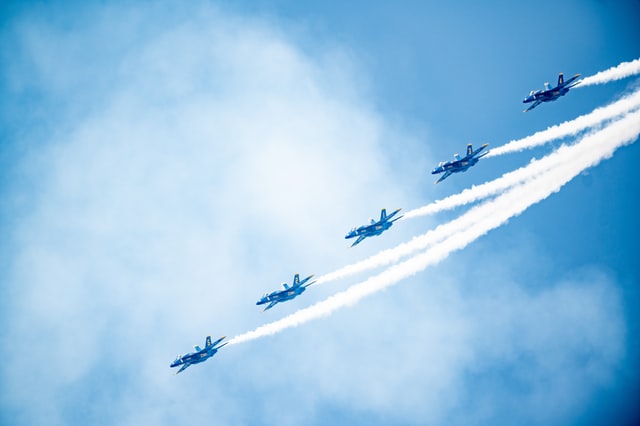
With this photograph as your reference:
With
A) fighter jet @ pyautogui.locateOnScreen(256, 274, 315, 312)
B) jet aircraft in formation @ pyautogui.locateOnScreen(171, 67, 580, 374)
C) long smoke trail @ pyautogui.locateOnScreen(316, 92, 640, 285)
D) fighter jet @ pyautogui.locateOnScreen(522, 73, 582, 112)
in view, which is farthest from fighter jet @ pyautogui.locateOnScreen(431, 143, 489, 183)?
fighter jet @ pyautogui.locateOnScreen(256, 274, 315, 312)

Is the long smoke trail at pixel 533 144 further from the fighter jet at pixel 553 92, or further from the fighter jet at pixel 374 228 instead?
the fighter jet at pixel 553 92

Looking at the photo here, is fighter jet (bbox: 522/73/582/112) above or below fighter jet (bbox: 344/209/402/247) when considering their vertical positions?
above

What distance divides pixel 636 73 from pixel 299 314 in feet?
182

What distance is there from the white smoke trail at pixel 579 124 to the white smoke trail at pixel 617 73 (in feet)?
11.2

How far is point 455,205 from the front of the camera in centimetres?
7488

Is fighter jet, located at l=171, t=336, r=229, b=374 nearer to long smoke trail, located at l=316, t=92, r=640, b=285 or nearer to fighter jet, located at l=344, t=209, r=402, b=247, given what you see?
long smoke trail, located at l=316, t=92, r=640, b=285

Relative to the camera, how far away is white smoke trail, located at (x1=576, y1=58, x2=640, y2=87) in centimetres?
7319

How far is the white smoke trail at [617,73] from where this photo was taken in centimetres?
7319

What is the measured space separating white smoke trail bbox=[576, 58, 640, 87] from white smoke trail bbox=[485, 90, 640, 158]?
3419mm

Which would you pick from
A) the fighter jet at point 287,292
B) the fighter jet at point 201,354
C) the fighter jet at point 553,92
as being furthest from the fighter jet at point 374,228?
the fighter jet at point 201,354

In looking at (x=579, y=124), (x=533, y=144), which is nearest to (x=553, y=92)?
(x=579, y=124)

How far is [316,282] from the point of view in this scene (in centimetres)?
7938

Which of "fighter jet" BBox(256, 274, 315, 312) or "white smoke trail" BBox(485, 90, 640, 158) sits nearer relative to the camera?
"white smoke trail" BBox(485, 90, 640, 158)

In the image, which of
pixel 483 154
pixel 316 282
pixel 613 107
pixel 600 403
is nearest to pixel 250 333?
pixel 316 282
